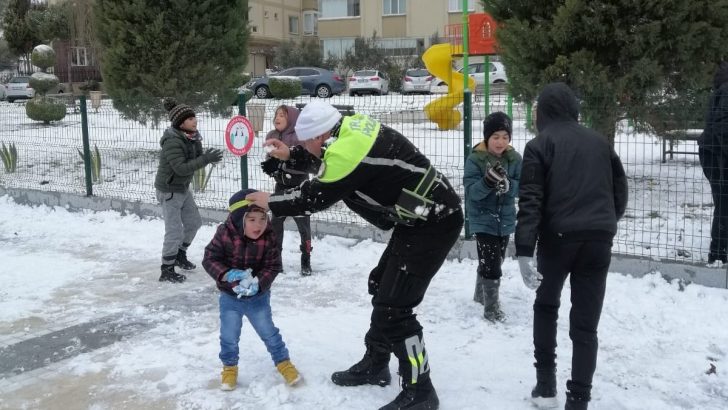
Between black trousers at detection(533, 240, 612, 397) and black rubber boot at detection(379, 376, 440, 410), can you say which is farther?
black rubber boot at detection(379, 376, 440, 410)

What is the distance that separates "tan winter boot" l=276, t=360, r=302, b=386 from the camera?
4.17m

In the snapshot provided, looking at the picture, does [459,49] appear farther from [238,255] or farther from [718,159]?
[238,255]

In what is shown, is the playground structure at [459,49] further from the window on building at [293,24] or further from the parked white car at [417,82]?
the window on building at [293,24]

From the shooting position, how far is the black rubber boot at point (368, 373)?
4.20 meters

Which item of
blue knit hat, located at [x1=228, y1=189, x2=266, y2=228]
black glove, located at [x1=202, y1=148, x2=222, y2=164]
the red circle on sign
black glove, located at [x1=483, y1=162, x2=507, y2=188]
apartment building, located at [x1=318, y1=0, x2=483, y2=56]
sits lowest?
blue knit hat, located at [x1=228, y1=189, x2=266, y2=228]

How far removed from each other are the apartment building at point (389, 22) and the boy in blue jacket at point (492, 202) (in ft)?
119

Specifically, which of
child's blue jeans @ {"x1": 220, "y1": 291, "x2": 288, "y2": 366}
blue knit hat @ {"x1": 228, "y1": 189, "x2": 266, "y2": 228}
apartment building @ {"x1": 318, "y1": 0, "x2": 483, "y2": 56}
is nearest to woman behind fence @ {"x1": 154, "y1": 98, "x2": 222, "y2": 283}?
blue knit hat @ {"x1": 228, "y1": 189, "x2": 266, "y2": 228}

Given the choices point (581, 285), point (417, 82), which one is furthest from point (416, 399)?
point (417, 82)

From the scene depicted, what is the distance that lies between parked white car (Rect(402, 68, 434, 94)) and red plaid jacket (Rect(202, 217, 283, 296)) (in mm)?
24744

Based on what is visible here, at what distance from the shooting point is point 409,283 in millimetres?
3758

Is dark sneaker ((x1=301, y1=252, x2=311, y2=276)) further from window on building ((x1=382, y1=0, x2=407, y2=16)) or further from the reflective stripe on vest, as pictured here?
window on building ((x1=382, y1=0, x2=407, y2=16))

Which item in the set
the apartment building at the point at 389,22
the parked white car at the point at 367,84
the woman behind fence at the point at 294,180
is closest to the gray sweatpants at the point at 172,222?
the woman behind fence at the point at 294,180

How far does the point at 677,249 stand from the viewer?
636 centimetres

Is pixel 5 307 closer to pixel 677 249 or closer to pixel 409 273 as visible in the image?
pixel 409 273
